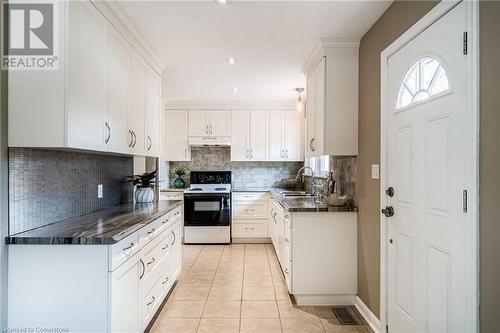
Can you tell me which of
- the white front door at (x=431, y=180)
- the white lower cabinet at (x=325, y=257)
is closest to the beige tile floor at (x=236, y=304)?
the white lower cabinet at (x=325, y=257)

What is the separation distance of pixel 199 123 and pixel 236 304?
3350 millimetres

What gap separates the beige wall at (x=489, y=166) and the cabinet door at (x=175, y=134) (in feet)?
15.0

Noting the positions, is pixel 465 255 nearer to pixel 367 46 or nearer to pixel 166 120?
pixel 367 46

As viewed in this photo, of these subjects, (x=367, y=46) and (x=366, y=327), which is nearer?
(x=366, y=327)

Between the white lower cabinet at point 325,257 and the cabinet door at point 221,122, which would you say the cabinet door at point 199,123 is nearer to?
the cabinet door at point 221,122

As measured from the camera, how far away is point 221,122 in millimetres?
5277

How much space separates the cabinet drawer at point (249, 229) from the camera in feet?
16.4

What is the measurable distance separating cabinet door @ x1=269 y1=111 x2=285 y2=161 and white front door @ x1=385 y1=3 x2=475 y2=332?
3158 millimetres

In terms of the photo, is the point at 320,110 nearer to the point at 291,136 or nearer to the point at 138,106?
the point at 138,106

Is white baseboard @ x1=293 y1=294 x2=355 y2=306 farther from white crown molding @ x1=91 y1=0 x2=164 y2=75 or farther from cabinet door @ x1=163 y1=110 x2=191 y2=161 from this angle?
cabinet door @ x1=163 y1=110 x2=191 y2=161

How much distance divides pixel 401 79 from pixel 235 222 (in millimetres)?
3600

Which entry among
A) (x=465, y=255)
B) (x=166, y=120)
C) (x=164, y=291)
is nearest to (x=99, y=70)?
(x=164, y=291)

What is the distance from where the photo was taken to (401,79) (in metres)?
2.01

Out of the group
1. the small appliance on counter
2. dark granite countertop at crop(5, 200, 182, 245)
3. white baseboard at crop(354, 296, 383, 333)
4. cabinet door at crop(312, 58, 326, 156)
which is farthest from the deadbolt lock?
the small appliance on counter
